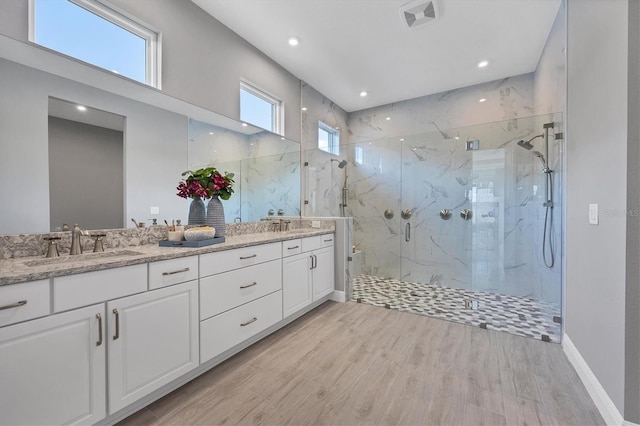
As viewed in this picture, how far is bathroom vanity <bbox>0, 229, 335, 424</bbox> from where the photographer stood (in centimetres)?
103

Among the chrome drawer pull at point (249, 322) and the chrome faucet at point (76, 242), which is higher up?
the chrome faucet at point (76, 242)

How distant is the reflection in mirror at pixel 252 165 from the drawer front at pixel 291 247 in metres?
0.66

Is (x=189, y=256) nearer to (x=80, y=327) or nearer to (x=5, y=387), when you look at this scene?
(x=80, y=327)

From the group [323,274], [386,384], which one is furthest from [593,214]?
[323,274]

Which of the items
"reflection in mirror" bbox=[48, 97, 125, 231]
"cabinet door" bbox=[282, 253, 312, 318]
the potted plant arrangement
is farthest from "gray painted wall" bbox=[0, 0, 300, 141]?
"cabinet door" bbox=[282, 253, 312, 318]

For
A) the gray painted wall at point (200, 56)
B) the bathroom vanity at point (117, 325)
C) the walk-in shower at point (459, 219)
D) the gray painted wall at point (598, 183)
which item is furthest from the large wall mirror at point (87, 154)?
the gray painted wall at point (598, 183)

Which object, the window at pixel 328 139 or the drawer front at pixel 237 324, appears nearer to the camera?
the drawer front at pixel 237 324

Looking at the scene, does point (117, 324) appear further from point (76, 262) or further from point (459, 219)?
point (459, 219)

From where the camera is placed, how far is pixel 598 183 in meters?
1.51

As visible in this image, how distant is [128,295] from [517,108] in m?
4.58

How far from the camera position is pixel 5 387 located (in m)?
0.98

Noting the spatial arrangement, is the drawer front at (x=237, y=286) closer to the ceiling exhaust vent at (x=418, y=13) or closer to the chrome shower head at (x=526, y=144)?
the ceiling exhaust vent at (x=418, y=13)

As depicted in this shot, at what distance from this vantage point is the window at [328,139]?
4129 millimetres

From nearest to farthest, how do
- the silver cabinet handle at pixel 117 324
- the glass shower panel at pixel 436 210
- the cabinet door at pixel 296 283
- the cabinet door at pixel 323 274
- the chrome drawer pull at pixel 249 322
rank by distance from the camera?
the silver cabinet handle at pixel 117 324 → the chrome drawer pull at pixel 249 322 → the cabinet door at pixel 296 283 → the cabinet door at pixel 323 274 → the glass shower panel at pixel 436 210
